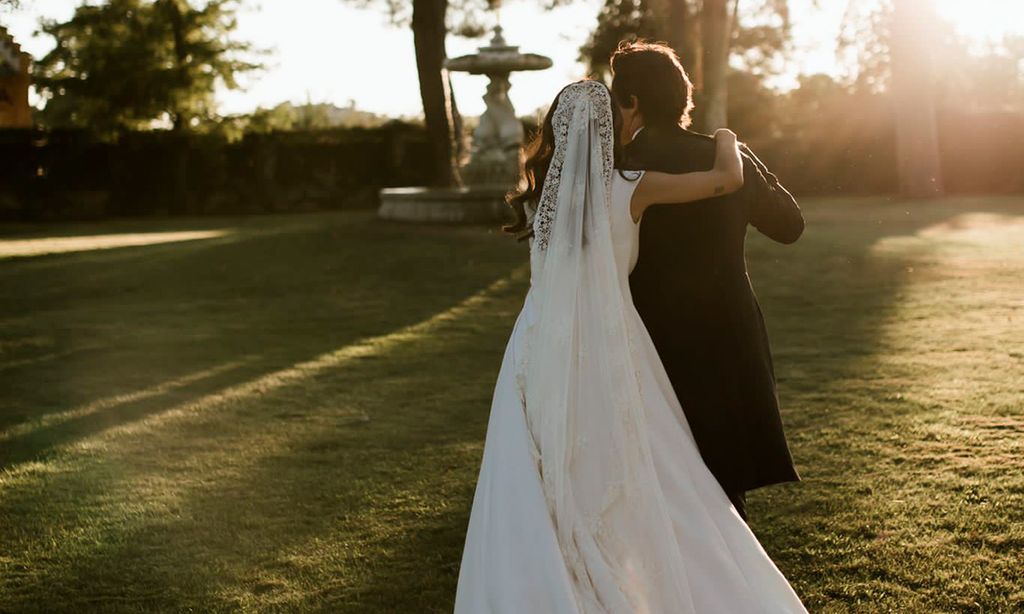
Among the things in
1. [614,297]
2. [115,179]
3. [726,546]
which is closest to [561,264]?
[614,297]

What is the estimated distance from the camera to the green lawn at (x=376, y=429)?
484cm

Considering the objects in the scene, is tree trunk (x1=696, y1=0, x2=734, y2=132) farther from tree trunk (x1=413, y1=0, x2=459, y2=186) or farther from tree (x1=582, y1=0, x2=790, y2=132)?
tree trunk (x1=413, y1=0, x2=459, y2=186)

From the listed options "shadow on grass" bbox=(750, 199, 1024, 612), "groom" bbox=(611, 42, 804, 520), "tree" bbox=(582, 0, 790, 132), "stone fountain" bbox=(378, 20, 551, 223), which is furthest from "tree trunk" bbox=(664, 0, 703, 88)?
"groom" bbox=(611, 42, 804, 520)

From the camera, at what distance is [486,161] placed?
20.8m

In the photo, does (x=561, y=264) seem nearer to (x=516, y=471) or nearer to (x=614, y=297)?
(x=614, y=297)

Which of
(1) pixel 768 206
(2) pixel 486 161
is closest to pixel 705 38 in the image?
(2) pixel 486 161

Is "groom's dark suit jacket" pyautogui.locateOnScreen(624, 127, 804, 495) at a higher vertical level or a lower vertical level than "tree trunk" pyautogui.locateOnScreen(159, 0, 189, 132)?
lower

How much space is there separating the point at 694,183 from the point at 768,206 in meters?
0.42

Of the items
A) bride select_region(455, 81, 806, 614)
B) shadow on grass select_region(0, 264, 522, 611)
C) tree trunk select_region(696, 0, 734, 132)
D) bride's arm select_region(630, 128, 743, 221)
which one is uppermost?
tree trunk select_region(696, 0, 734, 132)

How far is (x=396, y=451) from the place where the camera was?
22.8ft

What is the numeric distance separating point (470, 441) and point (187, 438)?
5.86 feet

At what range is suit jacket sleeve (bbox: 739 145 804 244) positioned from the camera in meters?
3.94

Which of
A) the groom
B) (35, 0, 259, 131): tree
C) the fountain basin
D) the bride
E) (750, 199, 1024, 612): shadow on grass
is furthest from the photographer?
(35, 0, 259, 131): tree

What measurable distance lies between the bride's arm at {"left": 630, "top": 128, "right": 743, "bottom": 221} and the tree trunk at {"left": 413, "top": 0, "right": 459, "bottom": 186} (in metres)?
20.6
